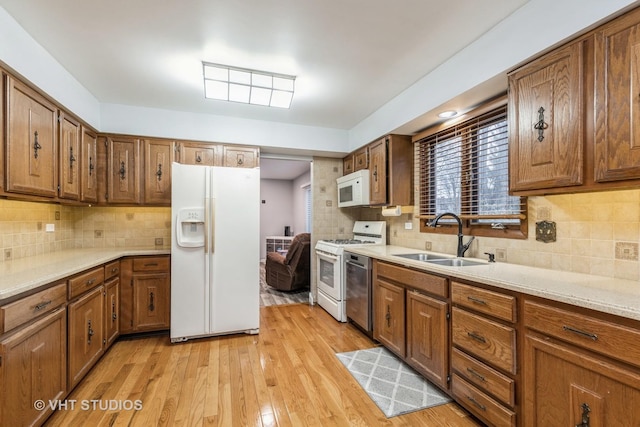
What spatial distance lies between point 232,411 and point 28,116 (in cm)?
237

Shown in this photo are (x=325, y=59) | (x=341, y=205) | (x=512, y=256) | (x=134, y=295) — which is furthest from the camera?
(x=341, y=205)

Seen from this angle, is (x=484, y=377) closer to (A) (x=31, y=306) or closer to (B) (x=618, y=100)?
(B) (x=618, y=100)

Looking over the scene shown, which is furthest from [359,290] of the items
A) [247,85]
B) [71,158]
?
[71,158]

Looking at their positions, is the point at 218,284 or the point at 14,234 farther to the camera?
the point at 218,284

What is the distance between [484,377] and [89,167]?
3721 millimetres

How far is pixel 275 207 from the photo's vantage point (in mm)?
8523

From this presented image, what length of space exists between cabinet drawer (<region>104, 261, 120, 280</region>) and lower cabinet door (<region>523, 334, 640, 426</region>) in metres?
3.08

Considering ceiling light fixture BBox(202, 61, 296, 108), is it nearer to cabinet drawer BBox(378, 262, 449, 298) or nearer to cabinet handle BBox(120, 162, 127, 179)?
cabinet handle BBox(120, 162, 127, 179)

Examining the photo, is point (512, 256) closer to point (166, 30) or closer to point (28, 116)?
point (166, 30)

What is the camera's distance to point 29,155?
2006 millimetres

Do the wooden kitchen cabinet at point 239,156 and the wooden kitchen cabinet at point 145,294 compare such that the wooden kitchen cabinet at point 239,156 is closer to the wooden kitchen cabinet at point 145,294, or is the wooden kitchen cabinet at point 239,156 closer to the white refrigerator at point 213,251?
the white refrigerator at point 213,251

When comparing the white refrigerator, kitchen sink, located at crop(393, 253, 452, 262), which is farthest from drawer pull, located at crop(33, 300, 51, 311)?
kitchen sink, located at crop(393, 253, 452, 262)

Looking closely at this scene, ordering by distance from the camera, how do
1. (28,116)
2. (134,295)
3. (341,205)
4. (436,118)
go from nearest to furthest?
(28,116) → (436,118) → (134,295) → (341,205)

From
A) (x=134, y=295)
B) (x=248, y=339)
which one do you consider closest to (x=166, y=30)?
(x=134, y=295)
